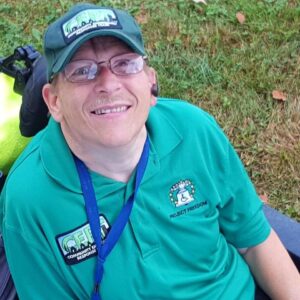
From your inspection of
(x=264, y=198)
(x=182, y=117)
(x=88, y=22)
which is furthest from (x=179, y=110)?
(x=264, y=198)

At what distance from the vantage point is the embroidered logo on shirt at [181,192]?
6.10ft

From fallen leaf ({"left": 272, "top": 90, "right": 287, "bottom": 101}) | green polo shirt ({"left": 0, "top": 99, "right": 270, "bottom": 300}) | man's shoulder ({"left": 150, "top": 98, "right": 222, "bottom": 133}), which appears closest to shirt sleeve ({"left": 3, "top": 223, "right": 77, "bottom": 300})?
green polo shirt ({"left": 0, "top": 99, "right": 270, "bottom": 300})

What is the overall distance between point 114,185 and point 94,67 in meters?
0.34

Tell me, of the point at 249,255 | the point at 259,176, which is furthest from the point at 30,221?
the point at 259,176

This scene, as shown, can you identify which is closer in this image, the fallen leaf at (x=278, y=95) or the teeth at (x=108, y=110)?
the teeth at (x=108, y=110)

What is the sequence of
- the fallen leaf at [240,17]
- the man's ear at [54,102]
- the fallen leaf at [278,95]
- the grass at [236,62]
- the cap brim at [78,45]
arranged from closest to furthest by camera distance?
the cap brim at [78,45]
the man's ear at [54,102]
the grass at [236,62]
the fallen leaf at [278,95]
the fallen leaf at [240,17]

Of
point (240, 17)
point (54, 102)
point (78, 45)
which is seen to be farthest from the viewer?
point (240, 17)

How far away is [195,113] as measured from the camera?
74.4 inches

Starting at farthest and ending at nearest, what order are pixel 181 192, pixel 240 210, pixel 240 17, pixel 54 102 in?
pixel 240 17 < pixel 240 210 < pixel 181 192 < pixel 54 102

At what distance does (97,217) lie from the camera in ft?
5.75

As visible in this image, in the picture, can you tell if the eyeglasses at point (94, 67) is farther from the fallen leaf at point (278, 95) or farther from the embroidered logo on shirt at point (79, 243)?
the fallen leaf at point (278, 95)

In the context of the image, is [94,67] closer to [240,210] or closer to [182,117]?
[182,117]

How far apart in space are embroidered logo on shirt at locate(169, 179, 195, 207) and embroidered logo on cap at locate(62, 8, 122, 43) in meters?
0.50

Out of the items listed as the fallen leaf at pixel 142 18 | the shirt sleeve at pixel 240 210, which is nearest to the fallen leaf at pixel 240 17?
the fallen leaf at pixel 142 18
